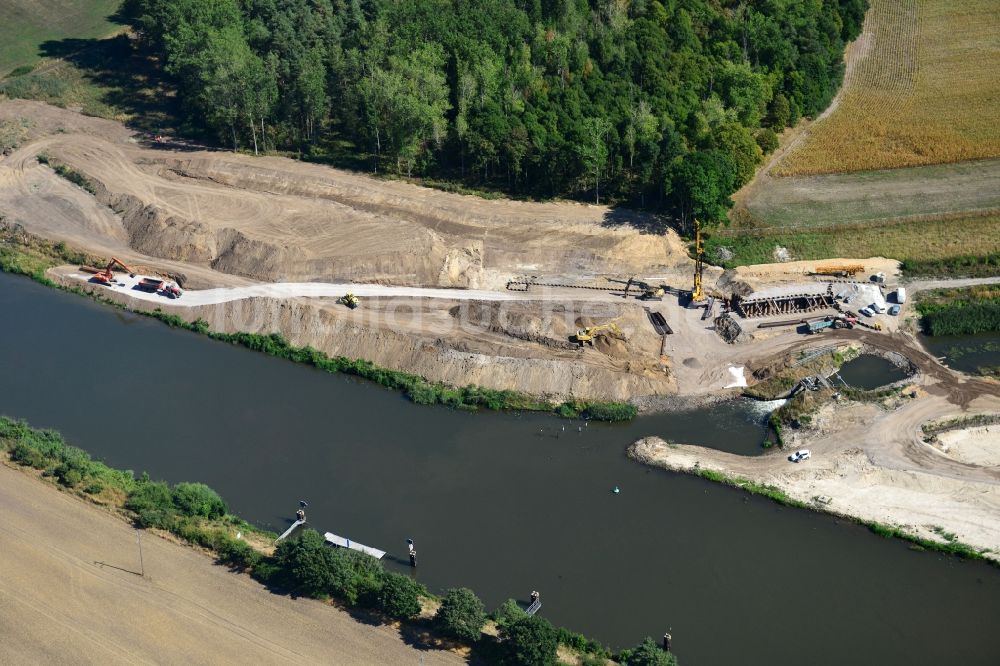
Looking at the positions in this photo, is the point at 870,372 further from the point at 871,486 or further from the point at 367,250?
the point at 367,250

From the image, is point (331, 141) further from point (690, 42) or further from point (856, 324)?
point (856, 324)

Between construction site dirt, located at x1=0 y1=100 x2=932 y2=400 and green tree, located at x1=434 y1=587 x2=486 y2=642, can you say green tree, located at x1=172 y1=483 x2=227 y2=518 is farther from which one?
construction site dirt, located at x1=0 y1=100 x2=932 y2=400

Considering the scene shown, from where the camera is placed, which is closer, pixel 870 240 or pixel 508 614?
pixel 508 614

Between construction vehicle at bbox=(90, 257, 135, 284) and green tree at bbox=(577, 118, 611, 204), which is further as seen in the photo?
green tree at bbox=(577, 118, 611, 204)

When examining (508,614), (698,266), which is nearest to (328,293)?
(698,266)

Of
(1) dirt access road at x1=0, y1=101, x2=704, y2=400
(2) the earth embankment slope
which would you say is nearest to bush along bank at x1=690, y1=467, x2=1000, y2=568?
(1) dirt access road at x1=0, y1=101, x2=704, y2=400
